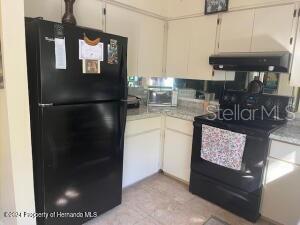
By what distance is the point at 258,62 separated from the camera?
79.0 inches

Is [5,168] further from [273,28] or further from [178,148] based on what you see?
[273,28]

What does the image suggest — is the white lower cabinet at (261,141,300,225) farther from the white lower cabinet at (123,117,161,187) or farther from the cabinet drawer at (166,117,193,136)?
the white lower cabinet at (123,117,161,187)

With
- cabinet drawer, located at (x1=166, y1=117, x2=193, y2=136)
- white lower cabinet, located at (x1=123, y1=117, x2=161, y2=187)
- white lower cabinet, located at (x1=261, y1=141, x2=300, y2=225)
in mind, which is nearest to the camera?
white lower cabinet, located at (x1=261, y1=141, x2=300, y2=225)

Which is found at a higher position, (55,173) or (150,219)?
(55,173)

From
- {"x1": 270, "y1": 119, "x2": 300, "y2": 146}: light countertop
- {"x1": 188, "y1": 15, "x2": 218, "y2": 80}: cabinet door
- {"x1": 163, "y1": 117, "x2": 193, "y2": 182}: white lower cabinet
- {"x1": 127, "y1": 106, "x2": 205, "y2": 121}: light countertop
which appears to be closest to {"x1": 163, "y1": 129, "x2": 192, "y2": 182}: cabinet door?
{"x1": 163, "y1": 117, "x2": 193, "y2": 182}: white lower cabinet

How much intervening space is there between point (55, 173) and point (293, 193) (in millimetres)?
1962

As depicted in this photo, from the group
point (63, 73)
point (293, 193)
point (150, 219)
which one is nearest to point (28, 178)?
point (63, 73)

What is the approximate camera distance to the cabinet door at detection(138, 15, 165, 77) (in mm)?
2703

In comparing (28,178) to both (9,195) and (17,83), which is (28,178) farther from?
(17,83)

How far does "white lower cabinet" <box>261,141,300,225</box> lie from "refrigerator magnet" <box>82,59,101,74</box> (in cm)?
165

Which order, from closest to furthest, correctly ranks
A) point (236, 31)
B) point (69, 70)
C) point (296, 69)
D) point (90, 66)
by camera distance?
point (69, 70), point (90, 66), point (296, 69), point (236, 31)

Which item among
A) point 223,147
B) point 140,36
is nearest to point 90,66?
point 140,36

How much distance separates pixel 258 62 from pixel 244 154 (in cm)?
86

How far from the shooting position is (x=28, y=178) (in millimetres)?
1547
